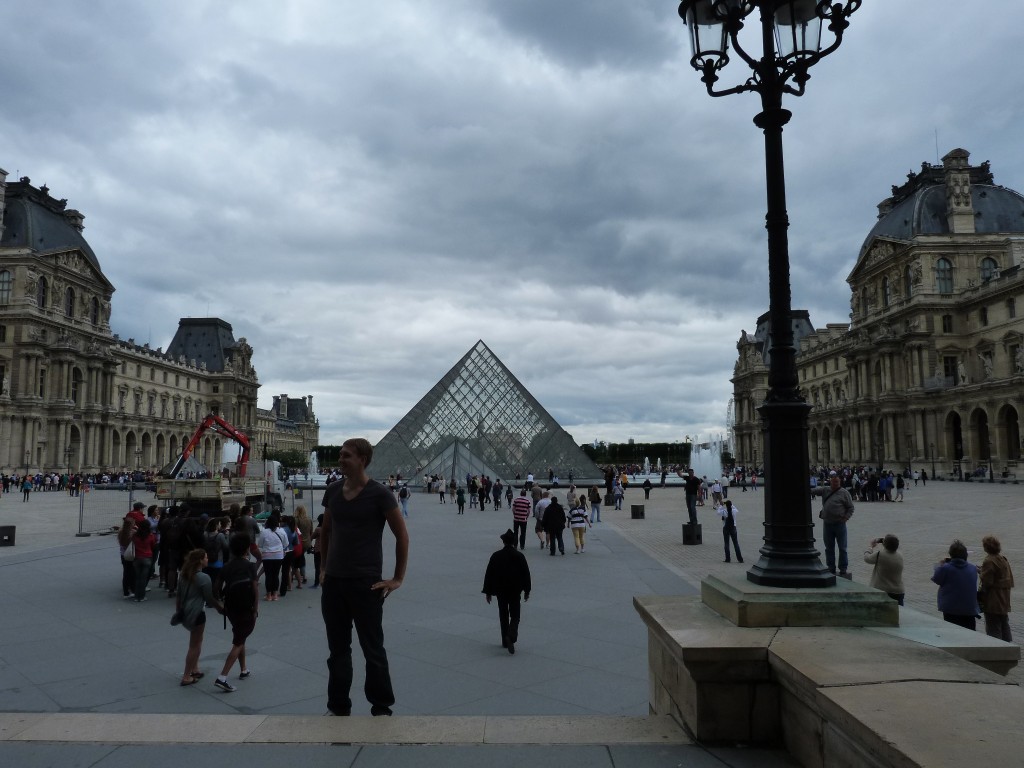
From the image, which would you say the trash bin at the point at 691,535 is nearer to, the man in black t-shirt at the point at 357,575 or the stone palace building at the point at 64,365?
the man in black t-shirt at the point at 357,575

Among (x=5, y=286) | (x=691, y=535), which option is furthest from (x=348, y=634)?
(x=5, y=286)

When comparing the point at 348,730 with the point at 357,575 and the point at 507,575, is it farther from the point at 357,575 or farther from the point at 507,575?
the point at 507,575

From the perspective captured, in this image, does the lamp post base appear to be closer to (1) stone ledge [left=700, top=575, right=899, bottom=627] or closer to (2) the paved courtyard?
(1) stone ledge [left=700, top=575, right=899, bottom=627]

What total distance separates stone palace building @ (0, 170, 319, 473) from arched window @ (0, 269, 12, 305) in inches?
3.0

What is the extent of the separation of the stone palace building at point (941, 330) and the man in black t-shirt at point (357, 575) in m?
48.1

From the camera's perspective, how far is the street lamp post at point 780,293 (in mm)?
3686

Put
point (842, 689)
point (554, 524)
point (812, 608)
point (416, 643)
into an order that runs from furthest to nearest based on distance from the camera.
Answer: point (554, 524)
point (416, 643)
point (812, 608)
point (842, 689)

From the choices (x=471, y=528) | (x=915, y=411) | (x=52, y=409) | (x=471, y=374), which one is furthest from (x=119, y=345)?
(x=915, y=411)

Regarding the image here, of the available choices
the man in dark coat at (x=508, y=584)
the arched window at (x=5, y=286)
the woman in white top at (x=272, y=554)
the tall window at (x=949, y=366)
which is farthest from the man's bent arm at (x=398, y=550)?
the arched window at (x=5, y=286)

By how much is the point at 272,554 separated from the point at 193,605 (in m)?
3.28

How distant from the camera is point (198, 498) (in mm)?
20047

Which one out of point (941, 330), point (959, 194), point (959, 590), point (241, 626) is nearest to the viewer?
point (241, 626)

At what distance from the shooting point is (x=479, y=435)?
135 ft

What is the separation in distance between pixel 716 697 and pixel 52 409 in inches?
2507
